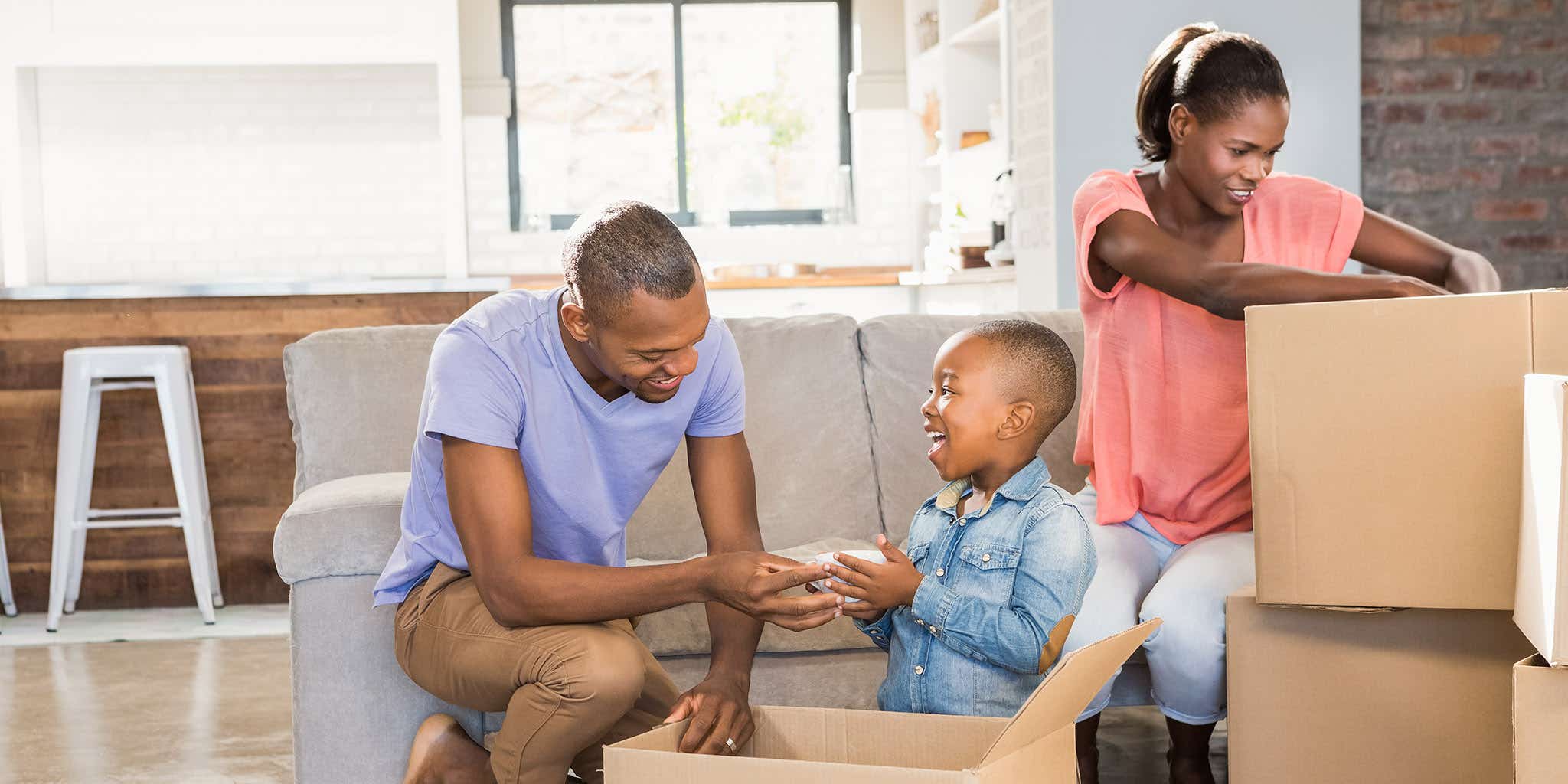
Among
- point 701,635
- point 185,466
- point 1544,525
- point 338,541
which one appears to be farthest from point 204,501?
point 1544,525

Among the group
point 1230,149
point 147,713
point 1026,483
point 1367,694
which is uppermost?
point 1230,149

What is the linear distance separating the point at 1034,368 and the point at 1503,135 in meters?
2.57

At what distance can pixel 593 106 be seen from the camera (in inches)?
263

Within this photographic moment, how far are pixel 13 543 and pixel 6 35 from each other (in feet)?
6.93

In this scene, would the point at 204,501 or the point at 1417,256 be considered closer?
the point at 1417,256

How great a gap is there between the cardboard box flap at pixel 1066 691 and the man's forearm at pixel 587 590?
45 centimetres

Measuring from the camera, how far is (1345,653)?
1.62m

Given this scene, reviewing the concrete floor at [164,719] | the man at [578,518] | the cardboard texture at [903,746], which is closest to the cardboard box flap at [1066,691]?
the cardboard texture at [903,746]

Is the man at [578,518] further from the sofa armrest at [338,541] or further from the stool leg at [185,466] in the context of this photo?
the stool leg at [185,466]

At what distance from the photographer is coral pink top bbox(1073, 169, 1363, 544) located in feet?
6.51

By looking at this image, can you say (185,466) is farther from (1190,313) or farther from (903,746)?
(903,746)

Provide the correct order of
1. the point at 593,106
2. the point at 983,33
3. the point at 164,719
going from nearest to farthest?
the point at 164,719 < the point at 983,33 < the point at 593,106

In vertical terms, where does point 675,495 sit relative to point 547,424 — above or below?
below

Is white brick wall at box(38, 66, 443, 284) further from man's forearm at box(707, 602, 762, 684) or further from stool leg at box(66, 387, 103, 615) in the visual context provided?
man's forearm at box(707, 602, 762, 684)
